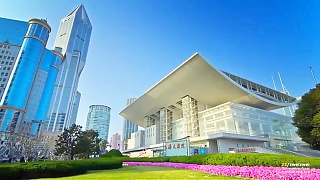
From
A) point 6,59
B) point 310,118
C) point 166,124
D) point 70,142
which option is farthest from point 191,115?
point 6,59

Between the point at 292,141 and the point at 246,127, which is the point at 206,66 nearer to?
the point at 246,127

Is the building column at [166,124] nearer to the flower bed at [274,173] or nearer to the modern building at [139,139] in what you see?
the modern building at [139,139]

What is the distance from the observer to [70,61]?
109625 millimetres

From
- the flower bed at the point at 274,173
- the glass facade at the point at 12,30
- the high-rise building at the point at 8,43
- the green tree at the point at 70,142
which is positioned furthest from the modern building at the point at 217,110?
the glass facade at the point at 12,30

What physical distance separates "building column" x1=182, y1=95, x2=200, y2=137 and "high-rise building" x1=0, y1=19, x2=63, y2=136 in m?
36.8

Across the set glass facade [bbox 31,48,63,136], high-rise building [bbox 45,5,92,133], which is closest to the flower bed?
glass facade [bbox 31,48,63,136]

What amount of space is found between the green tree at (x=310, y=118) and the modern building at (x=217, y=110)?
393 inches

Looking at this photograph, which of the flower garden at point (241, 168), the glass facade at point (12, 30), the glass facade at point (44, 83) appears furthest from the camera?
the glass facade at point (44, 83)

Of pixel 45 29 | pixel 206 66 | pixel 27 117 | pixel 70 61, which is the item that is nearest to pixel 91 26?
pixel 70 61

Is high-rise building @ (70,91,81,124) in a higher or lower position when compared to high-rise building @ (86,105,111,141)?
higher

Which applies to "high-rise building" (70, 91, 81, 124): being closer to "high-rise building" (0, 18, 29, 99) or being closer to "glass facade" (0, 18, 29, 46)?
"glass facade" (0, 18, 29, 46)

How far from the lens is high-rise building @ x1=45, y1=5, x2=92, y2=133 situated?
313 feet

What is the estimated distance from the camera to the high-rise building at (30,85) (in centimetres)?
5191

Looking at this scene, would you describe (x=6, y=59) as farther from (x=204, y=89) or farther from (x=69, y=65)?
(x=204, y=89)
